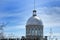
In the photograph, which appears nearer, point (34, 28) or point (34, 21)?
point (34, 21)

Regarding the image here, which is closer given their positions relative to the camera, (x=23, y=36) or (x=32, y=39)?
(x=32, y=39)

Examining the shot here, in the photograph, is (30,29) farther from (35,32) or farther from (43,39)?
(43,39)

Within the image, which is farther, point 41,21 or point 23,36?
point 23,36

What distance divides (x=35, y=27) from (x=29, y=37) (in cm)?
334

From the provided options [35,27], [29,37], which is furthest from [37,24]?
[29,37]

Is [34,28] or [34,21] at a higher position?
[34,21]

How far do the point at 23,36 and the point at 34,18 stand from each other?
23.9 feet

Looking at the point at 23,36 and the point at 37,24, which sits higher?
the point at 37,24

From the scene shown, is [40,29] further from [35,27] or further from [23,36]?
[23,36]

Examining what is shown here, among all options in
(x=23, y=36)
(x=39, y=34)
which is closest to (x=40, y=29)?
(x=39, y=34)

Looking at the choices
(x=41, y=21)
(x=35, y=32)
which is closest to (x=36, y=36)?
(x=35, y=32)

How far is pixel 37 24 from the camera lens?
4956 centimetres

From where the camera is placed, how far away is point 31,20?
1964 inches

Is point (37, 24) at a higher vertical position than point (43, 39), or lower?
higher
